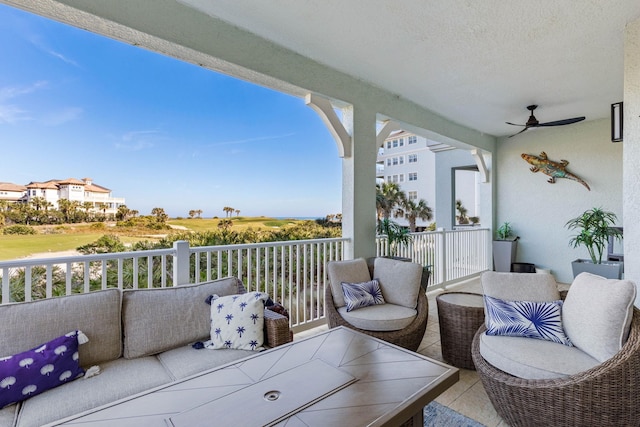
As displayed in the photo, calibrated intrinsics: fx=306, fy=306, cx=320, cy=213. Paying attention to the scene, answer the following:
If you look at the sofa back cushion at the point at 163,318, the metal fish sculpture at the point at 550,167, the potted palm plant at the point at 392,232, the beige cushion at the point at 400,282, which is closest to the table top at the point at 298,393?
the sofa back cushion at the point at 163,318

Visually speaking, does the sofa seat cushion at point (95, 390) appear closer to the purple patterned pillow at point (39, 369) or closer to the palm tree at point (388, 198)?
the purple patterned pillow at point (39, 369)

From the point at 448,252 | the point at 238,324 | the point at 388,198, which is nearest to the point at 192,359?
the point at 238,324

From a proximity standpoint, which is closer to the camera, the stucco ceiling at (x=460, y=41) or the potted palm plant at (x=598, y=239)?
the stucco ceiling at (x=460, y=41)

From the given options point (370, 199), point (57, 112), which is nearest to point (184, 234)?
point (57, 112)

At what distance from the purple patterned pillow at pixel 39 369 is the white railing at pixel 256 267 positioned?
621 millimetres

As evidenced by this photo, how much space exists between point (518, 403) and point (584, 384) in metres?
0.36

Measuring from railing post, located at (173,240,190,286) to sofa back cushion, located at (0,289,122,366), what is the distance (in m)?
0.57

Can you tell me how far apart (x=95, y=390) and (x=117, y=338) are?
403 millimetres

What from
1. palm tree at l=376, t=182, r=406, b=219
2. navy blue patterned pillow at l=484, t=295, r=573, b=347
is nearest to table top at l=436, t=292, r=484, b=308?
navy blue patterned pillow at l=484, t=295, r=573, b=347

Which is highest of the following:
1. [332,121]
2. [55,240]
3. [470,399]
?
[332,121]

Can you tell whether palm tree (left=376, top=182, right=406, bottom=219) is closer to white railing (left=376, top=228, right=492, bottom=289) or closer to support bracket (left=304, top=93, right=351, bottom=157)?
white railing (left=376, top=228, right=492, bottom=289)

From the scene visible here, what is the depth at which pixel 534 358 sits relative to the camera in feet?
5.68

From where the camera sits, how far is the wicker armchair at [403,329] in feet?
8.43

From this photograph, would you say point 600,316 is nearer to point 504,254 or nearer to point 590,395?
point 590,395
